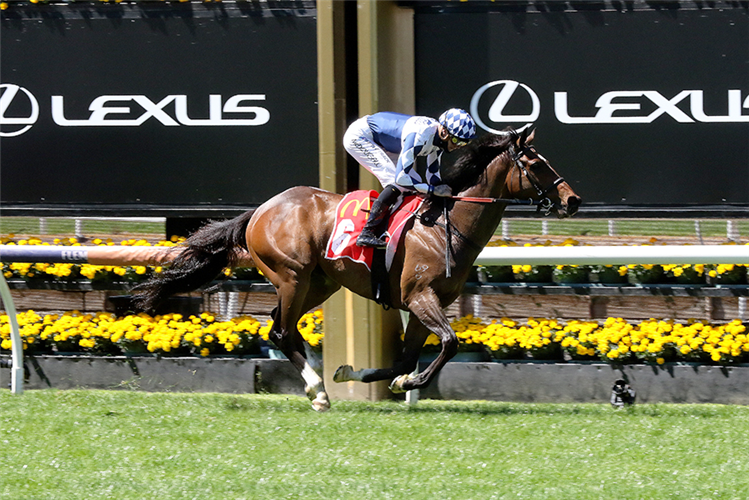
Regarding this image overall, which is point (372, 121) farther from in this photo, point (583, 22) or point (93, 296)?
point (93, 296)

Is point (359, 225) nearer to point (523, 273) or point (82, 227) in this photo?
point (523, 273)

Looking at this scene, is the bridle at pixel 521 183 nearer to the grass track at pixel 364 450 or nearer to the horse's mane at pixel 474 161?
the horse's mane at pixel 474 161

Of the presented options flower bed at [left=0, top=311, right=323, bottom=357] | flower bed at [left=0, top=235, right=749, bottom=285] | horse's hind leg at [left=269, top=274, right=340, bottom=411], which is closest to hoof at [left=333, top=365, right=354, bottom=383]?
horse's hind leg at [left=269, top=274, right=340, bottom=411]

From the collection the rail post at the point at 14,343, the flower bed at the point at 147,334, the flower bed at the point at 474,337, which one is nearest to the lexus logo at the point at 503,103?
the flower bed at the point at 474,337

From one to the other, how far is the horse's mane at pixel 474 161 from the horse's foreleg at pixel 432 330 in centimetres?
64

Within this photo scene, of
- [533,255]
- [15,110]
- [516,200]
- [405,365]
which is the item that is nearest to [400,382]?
[405,365]

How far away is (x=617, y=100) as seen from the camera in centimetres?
601

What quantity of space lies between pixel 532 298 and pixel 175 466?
293cm

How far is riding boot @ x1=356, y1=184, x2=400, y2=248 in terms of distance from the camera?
5.23 meters

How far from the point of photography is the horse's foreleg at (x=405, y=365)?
5.30 m

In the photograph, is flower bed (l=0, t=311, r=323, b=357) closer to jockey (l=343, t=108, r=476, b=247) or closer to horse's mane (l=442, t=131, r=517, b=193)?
jockey (l=343, t=108, r=476, b=247)

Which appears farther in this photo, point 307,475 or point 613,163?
point 613,163

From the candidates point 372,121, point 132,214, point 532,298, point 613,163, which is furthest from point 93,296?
point 613,163

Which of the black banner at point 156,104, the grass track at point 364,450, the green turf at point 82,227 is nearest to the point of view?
the grass track at point 364,450
